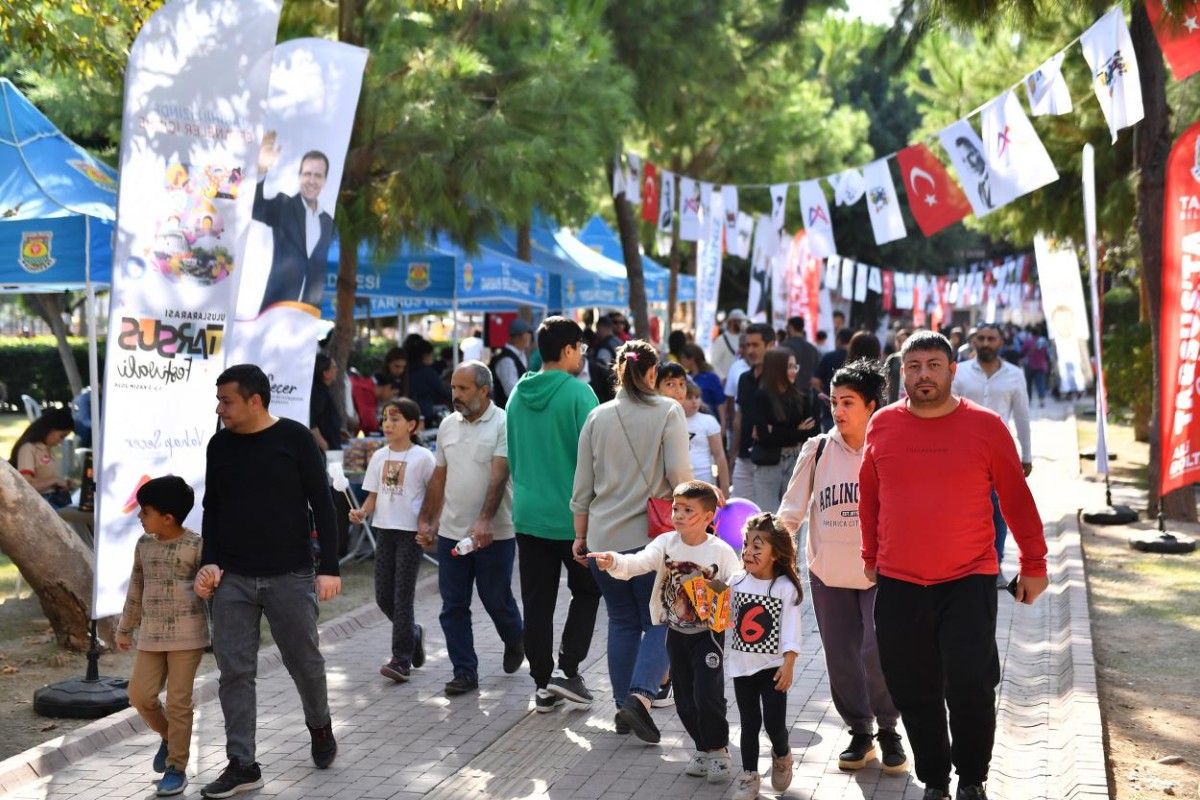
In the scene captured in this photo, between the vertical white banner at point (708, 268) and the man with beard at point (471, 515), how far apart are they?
12.3m

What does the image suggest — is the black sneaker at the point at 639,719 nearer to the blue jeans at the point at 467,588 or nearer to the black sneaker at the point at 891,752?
the black sneaker at the point at 891,752

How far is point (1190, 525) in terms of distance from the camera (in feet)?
44.4

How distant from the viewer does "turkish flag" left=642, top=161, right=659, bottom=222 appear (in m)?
19.2

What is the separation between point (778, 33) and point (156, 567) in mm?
9055

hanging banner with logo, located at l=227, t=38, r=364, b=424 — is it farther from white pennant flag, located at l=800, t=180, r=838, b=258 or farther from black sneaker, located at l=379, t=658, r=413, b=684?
white pennant flag, located at l=800, t=180, r=838, b=258

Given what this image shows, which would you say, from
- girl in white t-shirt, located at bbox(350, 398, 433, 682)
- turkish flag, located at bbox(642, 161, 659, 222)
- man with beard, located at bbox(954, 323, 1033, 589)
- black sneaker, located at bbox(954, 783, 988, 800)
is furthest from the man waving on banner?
turkish flag, located at bbox(642, 161, 659, 222)

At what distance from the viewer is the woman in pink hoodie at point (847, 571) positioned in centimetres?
600

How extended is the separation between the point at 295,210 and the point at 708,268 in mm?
11206

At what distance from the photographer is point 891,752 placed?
20.0 ft

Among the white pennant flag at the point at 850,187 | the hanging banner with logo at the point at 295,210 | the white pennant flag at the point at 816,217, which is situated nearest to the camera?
the hanging banner with logo at the point at 295,210

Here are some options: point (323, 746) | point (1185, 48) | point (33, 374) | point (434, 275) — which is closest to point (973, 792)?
point (323, 746)

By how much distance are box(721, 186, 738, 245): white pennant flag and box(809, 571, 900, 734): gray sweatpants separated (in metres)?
14.9

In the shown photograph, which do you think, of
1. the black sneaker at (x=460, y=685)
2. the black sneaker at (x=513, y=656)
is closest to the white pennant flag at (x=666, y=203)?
the black sneaker at (x=513, y=656)

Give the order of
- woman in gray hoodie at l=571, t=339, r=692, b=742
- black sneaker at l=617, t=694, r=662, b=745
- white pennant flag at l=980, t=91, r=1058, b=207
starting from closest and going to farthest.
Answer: black sneaker at l=617, t=694, r=662, b=745
woman in gray hoodie at l=571, t=339, r=692, b=742
white pennant flag at l=980, t=91, r=1058, b=207
